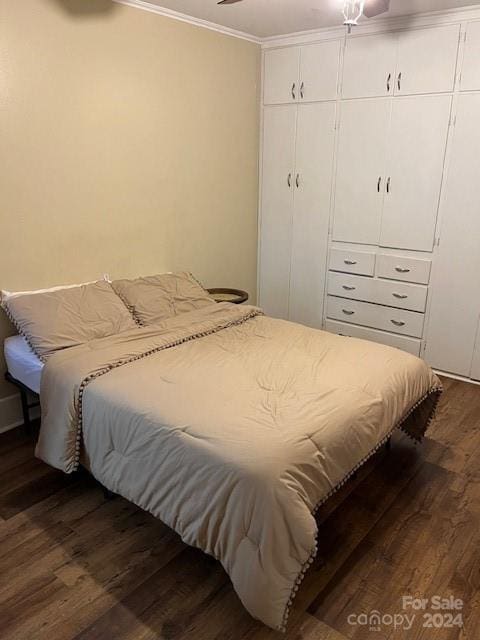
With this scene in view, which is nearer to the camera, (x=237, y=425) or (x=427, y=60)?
(x=237, y=425)

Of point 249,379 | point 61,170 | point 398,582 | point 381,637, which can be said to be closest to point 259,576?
point 381,637

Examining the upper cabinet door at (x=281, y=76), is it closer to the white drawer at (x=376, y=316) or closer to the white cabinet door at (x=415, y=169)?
the white cabinet door at (x=415, y=169)

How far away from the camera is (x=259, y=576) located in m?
1.53

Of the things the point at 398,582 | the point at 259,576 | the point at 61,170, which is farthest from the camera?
the point at 61,170

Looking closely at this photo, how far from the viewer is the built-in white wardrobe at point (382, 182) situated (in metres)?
3.26

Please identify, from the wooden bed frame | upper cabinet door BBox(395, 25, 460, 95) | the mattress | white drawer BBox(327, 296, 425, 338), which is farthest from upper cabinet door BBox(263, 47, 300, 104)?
the wooden bed frame

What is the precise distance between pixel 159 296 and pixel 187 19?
77.0 inches

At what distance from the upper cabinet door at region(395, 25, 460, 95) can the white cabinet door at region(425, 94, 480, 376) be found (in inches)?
8.4

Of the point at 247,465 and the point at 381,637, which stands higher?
the point at 247,465

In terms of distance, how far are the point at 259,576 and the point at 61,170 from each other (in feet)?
7.97

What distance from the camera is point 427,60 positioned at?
3.25m

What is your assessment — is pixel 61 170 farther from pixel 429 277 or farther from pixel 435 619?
pixel 435 619

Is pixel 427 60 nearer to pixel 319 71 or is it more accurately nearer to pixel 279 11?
pixel 319 71

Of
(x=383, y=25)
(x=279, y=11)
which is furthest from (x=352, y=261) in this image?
(x=279, y=11)
